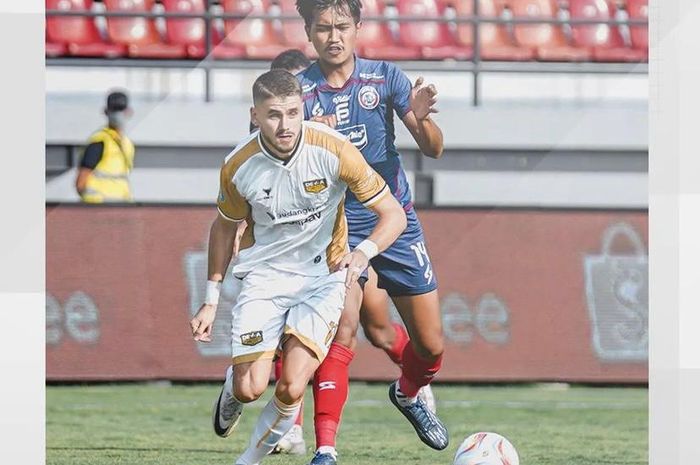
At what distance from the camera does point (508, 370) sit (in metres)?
9.77

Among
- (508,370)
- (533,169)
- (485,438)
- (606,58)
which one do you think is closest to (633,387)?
(508,370)

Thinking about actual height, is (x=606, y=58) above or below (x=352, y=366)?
above

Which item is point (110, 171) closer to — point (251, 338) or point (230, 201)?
point (230, 201)

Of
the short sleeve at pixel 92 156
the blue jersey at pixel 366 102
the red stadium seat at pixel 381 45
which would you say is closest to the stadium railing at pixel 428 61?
the red stadium seat at pixel 381 45

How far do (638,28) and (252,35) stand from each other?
3.02 meters

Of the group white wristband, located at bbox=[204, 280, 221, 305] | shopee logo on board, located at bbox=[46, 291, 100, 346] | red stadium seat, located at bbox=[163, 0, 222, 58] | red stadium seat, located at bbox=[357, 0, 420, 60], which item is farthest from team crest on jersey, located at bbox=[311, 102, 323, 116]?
red stadium seat, located at bbox=[163, 0, 222, 58]

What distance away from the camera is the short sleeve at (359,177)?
5.73 meters

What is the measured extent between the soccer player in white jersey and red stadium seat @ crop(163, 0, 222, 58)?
18.3 feet

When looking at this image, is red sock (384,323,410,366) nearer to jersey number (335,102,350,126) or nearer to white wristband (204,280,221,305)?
jersey number (335,102,350,126)

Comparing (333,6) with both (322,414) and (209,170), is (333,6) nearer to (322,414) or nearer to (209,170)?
(322,414)
